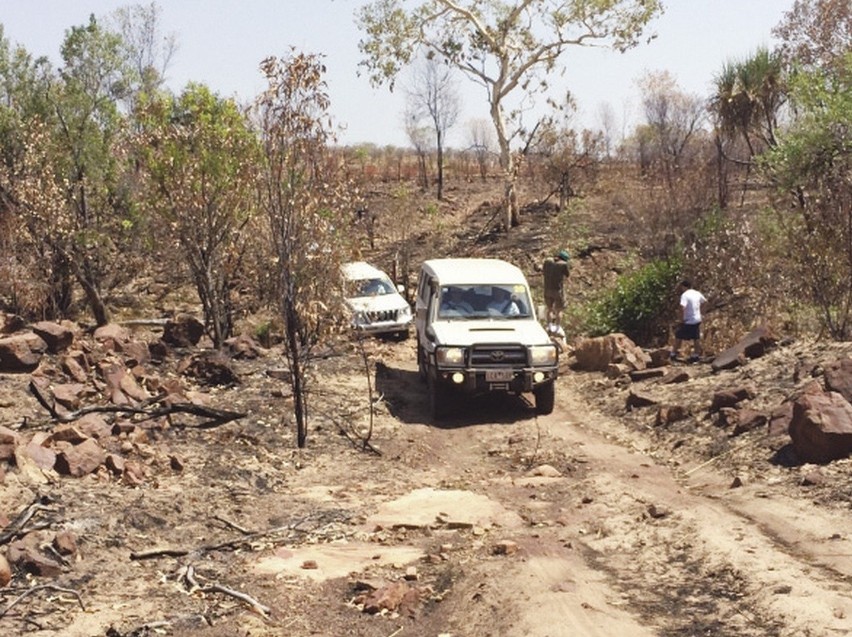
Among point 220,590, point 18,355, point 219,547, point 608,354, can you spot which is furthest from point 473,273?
point 220,590

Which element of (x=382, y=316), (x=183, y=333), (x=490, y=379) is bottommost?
(x=490, y=379)

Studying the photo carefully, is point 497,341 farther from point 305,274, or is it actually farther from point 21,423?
point 21,423

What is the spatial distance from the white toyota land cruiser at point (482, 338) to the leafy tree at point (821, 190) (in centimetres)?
494

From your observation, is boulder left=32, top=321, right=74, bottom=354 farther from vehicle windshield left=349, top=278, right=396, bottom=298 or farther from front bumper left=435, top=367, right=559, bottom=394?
vehicle windshield left=349, top=278, right=396, bottom=298

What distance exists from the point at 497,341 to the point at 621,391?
2864mm

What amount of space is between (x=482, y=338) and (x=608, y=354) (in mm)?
4082

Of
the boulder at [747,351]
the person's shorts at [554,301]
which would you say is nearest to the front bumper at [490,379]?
the boulder at [747,351]

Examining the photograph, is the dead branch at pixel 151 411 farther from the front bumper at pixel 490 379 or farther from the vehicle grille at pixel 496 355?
the vehicle grille at pixel 496 355

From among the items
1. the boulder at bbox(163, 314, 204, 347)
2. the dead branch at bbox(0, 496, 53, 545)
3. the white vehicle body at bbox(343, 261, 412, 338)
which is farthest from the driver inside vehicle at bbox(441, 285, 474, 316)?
the dead branch at bbox(0, 496, 53, 545)

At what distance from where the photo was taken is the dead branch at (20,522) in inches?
274

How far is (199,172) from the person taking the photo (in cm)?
1631

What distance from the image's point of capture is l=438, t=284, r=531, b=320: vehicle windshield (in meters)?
14.1

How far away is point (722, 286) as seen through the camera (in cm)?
1934

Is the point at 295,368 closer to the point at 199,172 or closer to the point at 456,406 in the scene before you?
the point at 456,406
